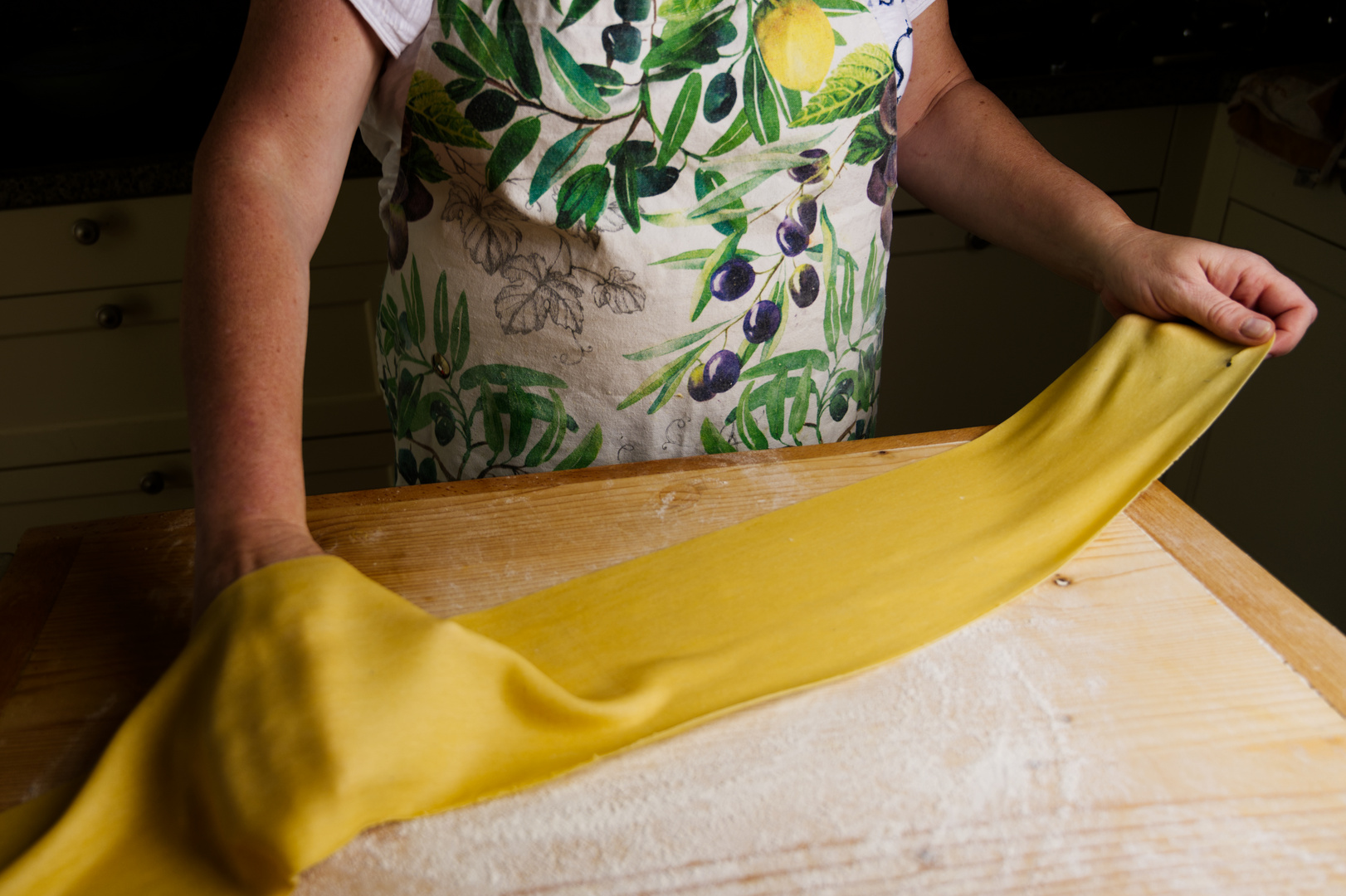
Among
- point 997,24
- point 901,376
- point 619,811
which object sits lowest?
point 901,376

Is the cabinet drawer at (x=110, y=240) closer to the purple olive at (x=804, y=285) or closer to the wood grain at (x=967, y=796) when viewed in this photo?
the purple olive at (x=804, y=285)

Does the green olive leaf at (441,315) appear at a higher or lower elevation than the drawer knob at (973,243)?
higher

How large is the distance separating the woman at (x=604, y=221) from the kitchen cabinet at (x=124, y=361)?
2.56ft

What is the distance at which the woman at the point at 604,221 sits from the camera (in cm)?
58

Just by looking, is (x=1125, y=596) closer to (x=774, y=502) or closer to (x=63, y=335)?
(x=774, y=502)

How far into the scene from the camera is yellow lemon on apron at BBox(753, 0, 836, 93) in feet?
2.17

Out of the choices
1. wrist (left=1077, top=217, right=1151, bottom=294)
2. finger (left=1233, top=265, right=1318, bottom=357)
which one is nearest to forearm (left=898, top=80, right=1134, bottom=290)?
wrist (left=1077, top=217, right=1151, bottom=294)

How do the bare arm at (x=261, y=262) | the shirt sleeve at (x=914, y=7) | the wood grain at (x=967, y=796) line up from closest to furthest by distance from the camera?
→ the wood grain at (x=967, y=796), the bare arm at (x=261, y=262), the shirt sleeve at (x=914, y=7)

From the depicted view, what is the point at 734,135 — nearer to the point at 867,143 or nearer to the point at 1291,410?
the point at 867,143

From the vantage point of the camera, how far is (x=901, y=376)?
1.71m

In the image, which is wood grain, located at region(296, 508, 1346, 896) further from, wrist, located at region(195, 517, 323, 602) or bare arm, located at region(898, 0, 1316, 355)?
bare arm, located at region(898, 0, 1316, 355)

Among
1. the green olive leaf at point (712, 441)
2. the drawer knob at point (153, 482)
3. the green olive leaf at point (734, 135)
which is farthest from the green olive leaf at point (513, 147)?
the drawer knob at point (153, 482)

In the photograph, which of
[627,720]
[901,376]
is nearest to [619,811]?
[627,720]

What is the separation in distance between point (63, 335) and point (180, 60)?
46 centimetres
